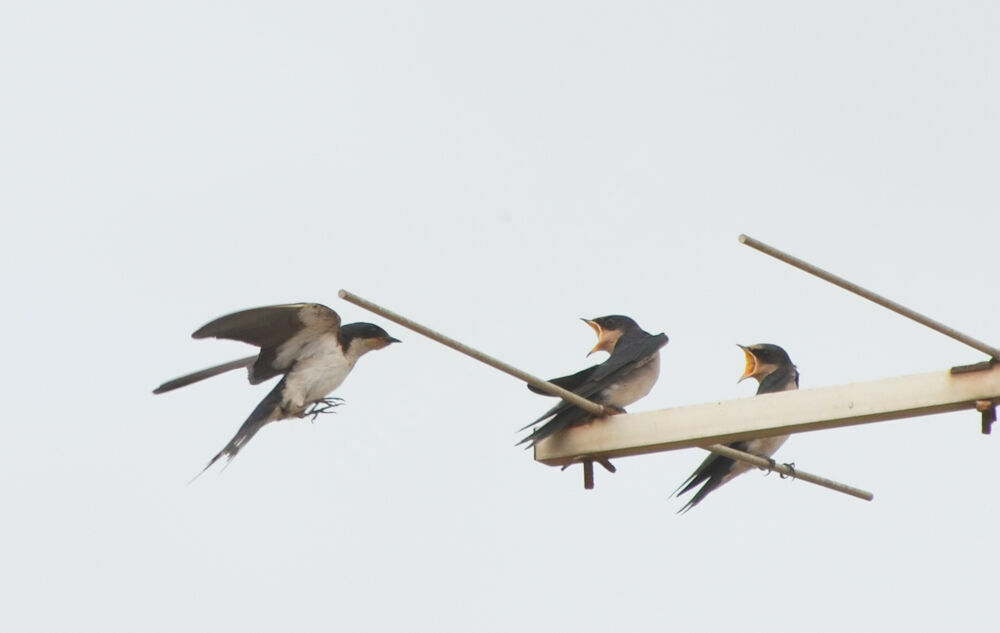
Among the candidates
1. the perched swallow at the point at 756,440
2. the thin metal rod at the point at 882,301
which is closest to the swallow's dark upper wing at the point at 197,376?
the perched swallow at the point at 756,440

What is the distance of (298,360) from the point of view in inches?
337

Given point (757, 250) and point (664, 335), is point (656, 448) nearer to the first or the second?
point (757, 250)

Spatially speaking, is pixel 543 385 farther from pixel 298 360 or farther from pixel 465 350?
pixel 298 360

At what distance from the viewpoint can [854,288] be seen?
4.75m

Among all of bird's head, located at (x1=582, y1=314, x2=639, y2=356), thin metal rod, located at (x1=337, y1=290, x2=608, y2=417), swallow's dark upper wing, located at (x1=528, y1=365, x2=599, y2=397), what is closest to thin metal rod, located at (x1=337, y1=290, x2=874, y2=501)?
thin metal rod, located at (x1=337, y1=290, x2=608, y2=417)

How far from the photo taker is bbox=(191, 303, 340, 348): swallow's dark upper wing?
310 inches

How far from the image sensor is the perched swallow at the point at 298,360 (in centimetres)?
832

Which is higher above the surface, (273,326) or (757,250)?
(273,326)

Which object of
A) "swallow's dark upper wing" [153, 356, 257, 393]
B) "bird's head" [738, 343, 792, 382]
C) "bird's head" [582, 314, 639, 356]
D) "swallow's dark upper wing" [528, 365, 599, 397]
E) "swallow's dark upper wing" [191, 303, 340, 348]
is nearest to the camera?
"swallow's dark upper wing" [528, 365, 599, 397]

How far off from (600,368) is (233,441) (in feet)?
6.68

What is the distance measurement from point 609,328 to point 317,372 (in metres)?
1.38

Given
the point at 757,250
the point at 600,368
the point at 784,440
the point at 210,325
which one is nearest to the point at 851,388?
the point at 757,250

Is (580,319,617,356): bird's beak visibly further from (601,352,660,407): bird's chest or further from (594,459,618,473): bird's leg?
(594,459,618,473): bird's leg

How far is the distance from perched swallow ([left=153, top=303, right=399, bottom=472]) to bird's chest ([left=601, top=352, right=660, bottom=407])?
138 centimetres
